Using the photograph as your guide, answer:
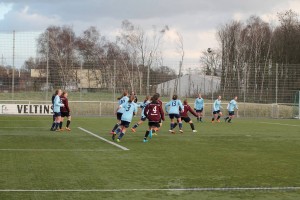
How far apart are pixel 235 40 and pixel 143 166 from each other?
54895mm

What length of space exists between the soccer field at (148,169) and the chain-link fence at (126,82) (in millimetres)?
20457

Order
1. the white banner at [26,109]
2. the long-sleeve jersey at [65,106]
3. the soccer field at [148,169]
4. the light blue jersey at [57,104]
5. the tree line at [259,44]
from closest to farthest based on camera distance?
the soccer field at [148,169], the light blue jersey at [57,104], the long-sleeve jersey at [65,106], the white banner at [26,109], the tree line at [259,44]

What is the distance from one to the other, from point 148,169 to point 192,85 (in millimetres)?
29311

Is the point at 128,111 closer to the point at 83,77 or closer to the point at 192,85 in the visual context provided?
the point at 83,77

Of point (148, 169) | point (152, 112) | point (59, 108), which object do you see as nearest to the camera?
point (148, 169)

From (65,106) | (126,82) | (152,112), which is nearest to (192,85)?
(126,82)

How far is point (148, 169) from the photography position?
1070cm

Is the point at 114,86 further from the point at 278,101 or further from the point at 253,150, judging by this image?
the point at 253,150

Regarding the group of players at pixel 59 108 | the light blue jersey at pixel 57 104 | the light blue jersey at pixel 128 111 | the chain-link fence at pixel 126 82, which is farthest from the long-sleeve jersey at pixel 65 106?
the chain-link fence at pixel 126 82

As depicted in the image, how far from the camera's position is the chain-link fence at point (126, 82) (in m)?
37.6

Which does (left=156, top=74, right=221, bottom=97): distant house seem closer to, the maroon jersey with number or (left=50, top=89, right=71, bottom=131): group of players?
(left=50, top=89, right=71, bottom=131): group of players

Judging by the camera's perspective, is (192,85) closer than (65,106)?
No

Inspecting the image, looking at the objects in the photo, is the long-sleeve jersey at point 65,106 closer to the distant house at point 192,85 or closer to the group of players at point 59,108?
the group of players at point 59,108

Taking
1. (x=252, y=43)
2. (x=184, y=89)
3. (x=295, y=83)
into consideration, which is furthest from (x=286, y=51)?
(x=184, y=89)
